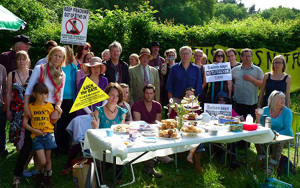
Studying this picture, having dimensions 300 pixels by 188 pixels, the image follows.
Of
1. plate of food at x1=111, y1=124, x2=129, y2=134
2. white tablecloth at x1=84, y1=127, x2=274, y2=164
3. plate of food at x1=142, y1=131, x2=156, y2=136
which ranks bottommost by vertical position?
white tablecloth at x1=84, y1=127, x2=274, y2=164

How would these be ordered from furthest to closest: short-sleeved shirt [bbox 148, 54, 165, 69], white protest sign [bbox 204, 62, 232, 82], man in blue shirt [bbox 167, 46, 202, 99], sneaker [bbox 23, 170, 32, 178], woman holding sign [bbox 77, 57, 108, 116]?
1. short-sleeved shirt [bbox 148, 54, 165, 69]
2. man in blue shirt [bbox 167, 46, 202, 99]
3. white protest sign [bbox 204, 62, 232, 82]
4. woman holding sign [bbox 77, 57, 108, 116]
5. sneaker [bbox 23, 170, 32, 178]

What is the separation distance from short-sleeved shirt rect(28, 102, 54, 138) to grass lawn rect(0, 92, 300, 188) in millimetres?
932

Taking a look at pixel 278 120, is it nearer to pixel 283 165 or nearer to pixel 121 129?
pixel 283 165

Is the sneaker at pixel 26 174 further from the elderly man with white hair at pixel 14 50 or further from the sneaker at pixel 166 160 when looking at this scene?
the sneaker at pixel 166 160

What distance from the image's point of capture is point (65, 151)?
587cm

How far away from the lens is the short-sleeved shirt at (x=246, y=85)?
6422 mm

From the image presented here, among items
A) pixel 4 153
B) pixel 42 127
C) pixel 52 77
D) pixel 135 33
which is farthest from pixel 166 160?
pixel 135 33

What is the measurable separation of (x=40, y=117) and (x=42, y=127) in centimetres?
14

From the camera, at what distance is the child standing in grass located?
4215mm

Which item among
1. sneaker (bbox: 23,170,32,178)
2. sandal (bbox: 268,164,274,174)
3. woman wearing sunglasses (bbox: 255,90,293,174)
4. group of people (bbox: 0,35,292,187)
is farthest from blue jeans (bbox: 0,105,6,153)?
sandal (bbox: 268,164,274,174)

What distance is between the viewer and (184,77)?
240 inches

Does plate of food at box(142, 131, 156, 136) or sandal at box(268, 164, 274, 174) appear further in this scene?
sandal at box(268, 164, 274, 174)

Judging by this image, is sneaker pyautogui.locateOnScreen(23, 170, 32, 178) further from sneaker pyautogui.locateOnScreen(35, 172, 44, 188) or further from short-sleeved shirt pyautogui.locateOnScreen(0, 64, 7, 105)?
short-sleeved shirt pyautogui.locateOnScreen(0, 64, 7, 105)

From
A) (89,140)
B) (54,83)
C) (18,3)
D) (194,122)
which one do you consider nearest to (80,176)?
(89,140)
